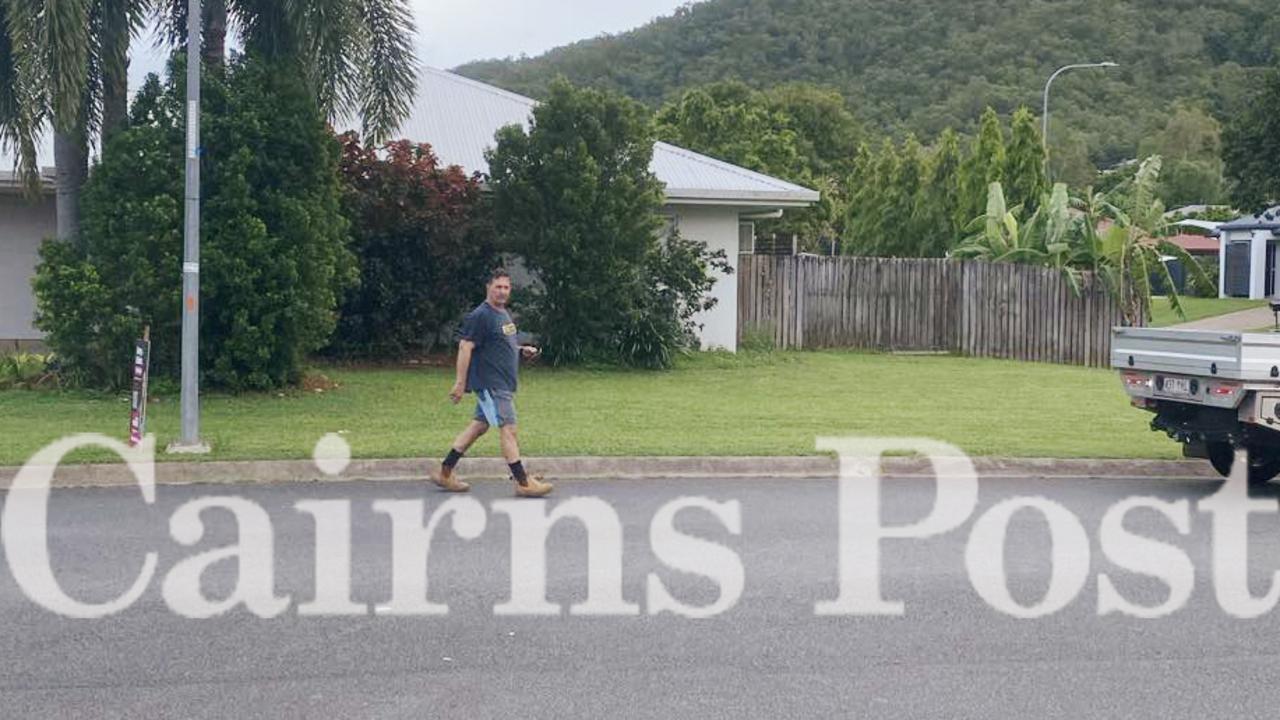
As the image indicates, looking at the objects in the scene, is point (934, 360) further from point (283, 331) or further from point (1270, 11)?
point (1270, 11)

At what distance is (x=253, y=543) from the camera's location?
9.62 metres

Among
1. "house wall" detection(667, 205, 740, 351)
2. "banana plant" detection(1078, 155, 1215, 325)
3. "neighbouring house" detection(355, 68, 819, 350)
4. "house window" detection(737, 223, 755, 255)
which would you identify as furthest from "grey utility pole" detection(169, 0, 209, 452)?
"banana plant" detection(1078, 155, 1215, 325)

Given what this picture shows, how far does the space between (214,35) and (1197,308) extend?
A: 31988 millimetres

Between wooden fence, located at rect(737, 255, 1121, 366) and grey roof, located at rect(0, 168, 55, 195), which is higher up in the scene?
grey roof, located at rect(0, 168, 55, 195)

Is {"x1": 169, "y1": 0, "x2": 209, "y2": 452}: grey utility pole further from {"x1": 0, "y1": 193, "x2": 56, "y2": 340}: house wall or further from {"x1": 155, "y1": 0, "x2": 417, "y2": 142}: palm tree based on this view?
{"x1": 0, "y1": 193, "x2": 56, "y2": 340}: house wall

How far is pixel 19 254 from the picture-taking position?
22.8 m

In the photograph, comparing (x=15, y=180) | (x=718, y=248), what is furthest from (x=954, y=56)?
(x=15, y=180)

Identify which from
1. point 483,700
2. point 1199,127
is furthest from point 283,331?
point 1199,127

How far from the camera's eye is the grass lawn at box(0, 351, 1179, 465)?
44.7 ft

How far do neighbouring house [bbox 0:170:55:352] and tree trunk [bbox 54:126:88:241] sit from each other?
4.54 metres

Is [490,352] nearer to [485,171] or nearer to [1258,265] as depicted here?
[485,171]

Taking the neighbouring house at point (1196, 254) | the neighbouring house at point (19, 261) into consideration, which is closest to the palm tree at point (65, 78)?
the neighbouring house at point (19, 261)

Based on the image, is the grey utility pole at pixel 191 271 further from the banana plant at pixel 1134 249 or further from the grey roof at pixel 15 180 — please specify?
the banana plant at pixel 1134 249

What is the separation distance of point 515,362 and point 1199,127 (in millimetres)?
60337
